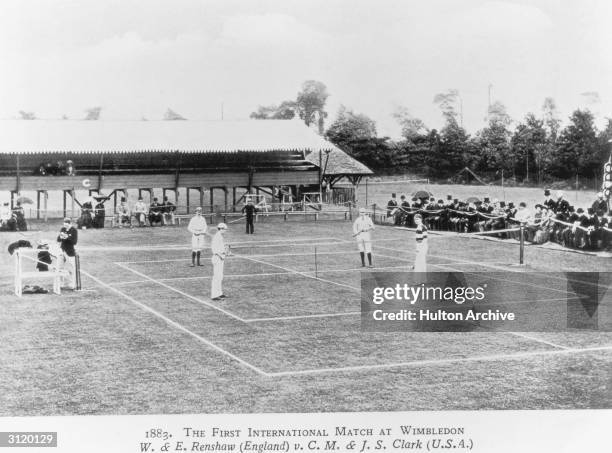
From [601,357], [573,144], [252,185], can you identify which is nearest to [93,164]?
[252,185]

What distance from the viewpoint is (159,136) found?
30.6m

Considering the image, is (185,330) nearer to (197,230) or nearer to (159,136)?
(197,230)

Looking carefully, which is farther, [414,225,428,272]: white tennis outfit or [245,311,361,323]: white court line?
[414,225,428,272]: white tennis outfit

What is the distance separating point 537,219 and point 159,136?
15.4 m

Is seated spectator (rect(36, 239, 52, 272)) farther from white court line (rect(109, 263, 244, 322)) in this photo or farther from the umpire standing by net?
the umpire standing by net

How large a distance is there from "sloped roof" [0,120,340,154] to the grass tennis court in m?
13.6

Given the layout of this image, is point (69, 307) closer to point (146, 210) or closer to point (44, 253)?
point (44, 253)

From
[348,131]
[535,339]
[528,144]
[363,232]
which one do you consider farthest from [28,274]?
[528,144]

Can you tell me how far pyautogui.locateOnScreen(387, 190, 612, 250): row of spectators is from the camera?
2048 cm

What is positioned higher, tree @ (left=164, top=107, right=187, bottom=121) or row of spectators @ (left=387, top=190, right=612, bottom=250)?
tree @ (left=164, top=107, right=187, bottom=121)

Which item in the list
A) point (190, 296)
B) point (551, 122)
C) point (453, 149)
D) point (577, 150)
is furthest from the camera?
point (453, 149)

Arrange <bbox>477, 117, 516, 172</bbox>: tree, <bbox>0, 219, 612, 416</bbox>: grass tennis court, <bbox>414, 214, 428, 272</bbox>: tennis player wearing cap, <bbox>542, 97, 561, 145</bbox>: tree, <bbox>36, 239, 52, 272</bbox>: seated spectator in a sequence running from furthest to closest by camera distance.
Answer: <bbox>477, 117, 516, 172</bbox>: tree < <bbox>542, 97, 561, 145</bbox>: tree < <bbox>36, 239, 52, 272</bbox>: seated spectator < <bbox>414, 214, 428, 272</bbox>: tennis player wearing cap < <bbox>0, 219, 612, 416</bbox>: grass tennis court
